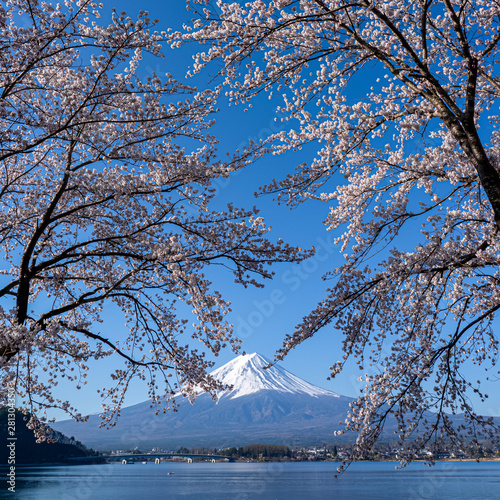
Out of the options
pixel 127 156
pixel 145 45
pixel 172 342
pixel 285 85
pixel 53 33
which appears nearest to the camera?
pixel 53 33

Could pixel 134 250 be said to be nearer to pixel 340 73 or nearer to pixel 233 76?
pixel 233 76

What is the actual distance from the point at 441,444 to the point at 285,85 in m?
5.12

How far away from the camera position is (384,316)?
5.83m

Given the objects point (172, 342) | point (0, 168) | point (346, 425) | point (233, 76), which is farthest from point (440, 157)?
point (0, 168)

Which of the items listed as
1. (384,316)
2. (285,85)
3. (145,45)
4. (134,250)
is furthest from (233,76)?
(384,316)

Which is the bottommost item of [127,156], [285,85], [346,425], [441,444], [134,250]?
[441,444]

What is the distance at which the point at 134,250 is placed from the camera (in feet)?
21.2

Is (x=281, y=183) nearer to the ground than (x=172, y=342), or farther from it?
farther from it

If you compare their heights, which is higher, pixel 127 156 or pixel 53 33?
pixel 53 33

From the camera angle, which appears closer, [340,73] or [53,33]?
[53,33]

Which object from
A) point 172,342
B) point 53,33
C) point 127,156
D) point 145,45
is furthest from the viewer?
point 172,342

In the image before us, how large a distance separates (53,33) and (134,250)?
2.87m

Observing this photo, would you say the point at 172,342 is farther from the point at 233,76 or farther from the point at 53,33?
the point at 53,33

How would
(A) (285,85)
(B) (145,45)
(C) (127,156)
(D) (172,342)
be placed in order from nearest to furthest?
(B) (145,45) → (A) (285,85) → (C) (127,156) → (D) (172,342)
